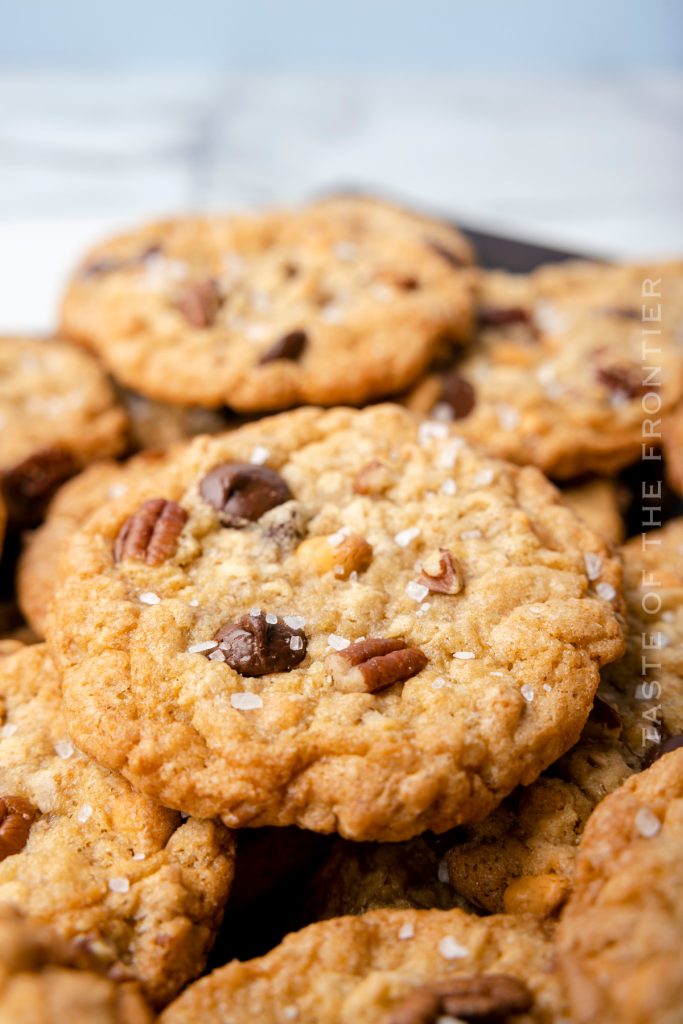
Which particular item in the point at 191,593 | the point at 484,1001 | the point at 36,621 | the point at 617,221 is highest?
the point at 191,593

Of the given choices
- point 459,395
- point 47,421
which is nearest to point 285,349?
point 459,395

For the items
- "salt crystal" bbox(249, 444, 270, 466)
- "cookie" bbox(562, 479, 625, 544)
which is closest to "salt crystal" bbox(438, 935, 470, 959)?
"salt crystal" bbox(249, 444, 270, 466)

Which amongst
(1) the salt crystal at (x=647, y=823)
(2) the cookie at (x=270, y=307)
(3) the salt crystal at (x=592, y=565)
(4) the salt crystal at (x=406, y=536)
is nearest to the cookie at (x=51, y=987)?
(1) the salt crystal at (x=647, y=823)

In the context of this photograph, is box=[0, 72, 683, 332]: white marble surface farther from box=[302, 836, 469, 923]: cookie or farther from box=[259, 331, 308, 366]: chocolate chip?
box=[302, 836, 469, 923]: cookie

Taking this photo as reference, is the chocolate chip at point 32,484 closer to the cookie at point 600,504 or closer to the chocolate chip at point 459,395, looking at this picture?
the chocolate chip at point 459,395

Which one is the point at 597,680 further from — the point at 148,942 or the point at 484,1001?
the point at 148,942

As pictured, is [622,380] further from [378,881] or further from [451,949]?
[451,949]

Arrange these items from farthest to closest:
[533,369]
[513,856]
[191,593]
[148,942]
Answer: [533,369]
[191,593]
[513,856]
[148,942]

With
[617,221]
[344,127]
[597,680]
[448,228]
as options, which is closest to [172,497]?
[597,680]
